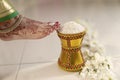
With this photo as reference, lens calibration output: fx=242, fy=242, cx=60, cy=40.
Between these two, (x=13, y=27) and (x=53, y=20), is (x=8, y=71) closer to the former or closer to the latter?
(x=13, y=27)

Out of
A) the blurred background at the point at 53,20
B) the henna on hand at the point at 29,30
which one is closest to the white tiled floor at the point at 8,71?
the blurred background at the point at 53,20

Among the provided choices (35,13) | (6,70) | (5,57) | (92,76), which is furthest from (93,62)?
(35,13)

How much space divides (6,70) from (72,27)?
0.33 metres

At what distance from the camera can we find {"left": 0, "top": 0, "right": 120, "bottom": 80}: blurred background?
1064 mm

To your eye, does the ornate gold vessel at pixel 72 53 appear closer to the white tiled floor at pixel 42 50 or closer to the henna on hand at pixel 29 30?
the henna on hand at pixel 29 30

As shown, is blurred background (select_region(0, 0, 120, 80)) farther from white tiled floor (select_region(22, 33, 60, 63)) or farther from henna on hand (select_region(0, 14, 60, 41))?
henna on hand (select_region(0, 14, 60, 41))

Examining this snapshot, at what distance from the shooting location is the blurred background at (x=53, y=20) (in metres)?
1.06

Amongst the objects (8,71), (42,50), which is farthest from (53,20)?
(8,71)

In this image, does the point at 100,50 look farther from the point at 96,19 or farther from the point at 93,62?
the point at 96,19

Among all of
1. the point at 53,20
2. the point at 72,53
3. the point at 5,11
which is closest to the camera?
the point at 5,11

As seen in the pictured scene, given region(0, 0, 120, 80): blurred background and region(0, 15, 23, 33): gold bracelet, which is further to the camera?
region(0, 0, 120, 80): blurred background

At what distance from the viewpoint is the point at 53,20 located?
63.3 inches

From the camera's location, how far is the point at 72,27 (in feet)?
2.96

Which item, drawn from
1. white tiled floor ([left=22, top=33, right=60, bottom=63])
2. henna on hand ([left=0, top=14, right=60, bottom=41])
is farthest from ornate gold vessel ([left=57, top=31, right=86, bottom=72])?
white tiled floor ([left=22, top=33, right=60, bottom=63])
